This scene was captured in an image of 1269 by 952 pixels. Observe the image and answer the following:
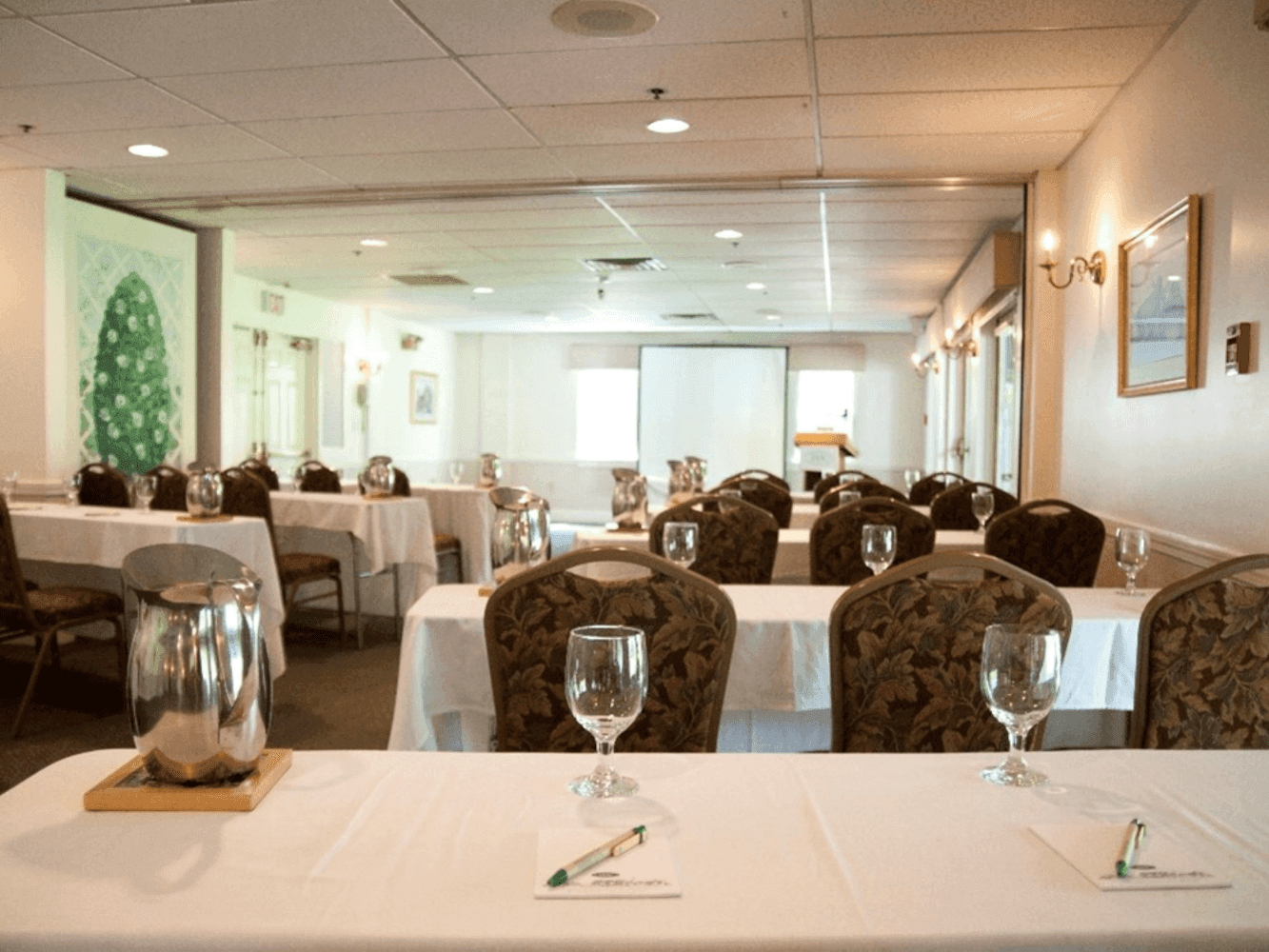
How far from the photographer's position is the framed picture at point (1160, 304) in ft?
12.4

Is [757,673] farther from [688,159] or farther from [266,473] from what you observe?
[266,473]

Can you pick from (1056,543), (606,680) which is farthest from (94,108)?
(606,680)

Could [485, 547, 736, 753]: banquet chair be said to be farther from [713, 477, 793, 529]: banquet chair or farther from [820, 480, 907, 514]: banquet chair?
[713, 477, 793, 529]: banquet chair

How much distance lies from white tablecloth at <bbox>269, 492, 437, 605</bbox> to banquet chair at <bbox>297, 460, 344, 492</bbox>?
3.70 feet

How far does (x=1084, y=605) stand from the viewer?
9.61 feet

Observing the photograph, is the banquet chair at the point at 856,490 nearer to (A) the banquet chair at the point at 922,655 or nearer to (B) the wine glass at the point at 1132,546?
(B) the wine glass at the point at 1132,546

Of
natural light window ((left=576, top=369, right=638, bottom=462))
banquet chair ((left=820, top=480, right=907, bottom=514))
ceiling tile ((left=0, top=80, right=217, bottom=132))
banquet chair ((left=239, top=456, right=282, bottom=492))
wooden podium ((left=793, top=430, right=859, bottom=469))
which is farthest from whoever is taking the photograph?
natural light window ((left=576, top=369, right=638, bottom=462))

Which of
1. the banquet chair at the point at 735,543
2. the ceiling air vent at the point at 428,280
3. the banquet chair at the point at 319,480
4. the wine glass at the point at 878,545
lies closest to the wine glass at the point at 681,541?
the wine glass at the point at 878,545

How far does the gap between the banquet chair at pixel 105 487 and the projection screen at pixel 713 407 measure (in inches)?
396

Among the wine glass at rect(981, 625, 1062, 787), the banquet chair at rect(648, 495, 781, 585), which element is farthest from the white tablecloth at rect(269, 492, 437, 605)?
the wine glass at rect(981, 625, 1062, 787)

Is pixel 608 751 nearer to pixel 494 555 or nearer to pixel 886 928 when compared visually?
pixel 886 928

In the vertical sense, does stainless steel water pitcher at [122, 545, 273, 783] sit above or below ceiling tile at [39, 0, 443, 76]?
below

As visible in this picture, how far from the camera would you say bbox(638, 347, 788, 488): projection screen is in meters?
15.8

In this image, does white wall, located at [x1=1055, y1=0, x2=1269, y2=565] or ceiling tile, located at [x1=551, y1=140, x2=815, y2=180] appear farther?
ceiling tile, located at [x1=551, y1=140, x2=815, y2=180]
